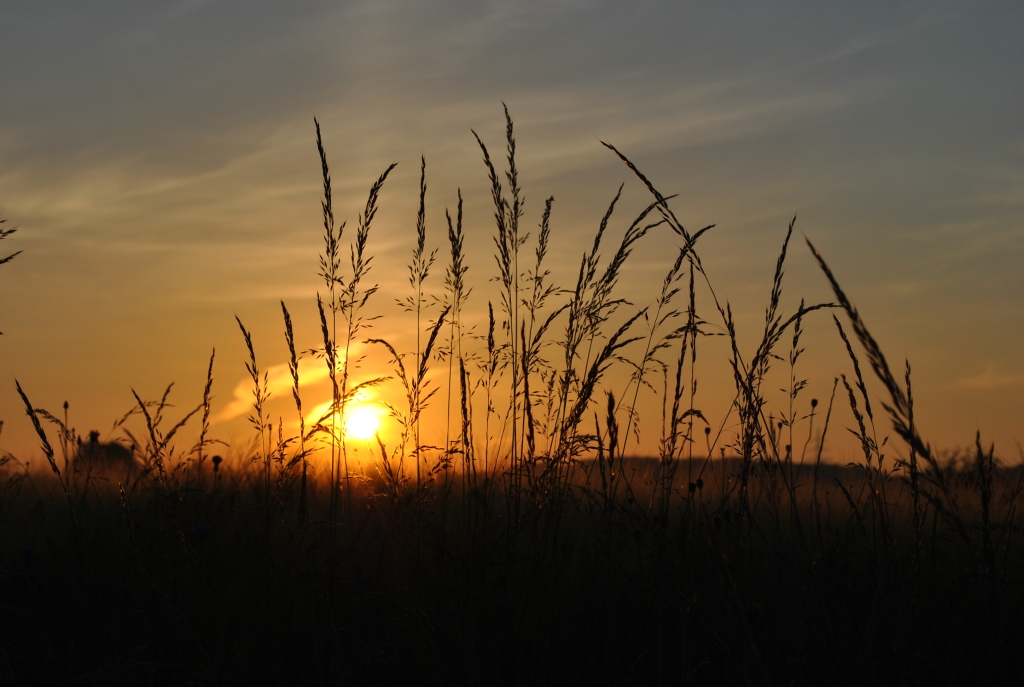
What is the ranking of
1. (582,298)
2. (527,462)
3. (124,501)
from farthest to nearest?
1. (582,298)
2. (527,462)
3. (124,501)

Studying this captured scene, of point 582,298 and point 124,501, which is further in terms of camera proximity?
point 582,298

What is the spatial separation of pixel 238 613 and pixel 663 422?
178 cm

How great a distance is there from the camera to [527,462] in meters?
2.55

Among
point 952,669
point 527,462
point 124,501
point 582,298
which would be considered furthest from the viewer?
point 582,298

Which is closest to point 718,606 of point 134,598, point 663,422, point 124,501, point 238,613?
point 663,422

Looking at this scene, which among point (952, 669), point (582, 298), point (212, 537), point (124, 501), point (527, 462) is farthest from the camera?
point (212, 537)

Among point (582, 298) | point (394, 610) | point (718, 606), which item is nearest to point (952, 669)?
point (718, 606)

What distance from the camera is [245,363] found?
2.81m

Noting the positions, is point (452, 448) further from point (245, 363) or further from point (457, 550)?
point (245, 363)

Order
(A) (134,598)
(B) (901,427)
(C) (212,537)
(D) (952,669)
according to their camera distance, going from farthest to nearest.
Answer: (C) (212,537) < (A) (134,598) < (D) (952,669) < (B) (901,427)

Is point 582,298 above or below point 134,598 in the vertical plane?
above

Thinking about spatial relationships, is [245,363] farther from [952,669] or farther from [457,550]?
[952,669]

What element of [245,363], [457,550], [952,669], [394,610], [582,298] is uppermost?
[582,298]

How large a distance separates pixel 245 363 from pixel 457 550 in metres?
1.07
